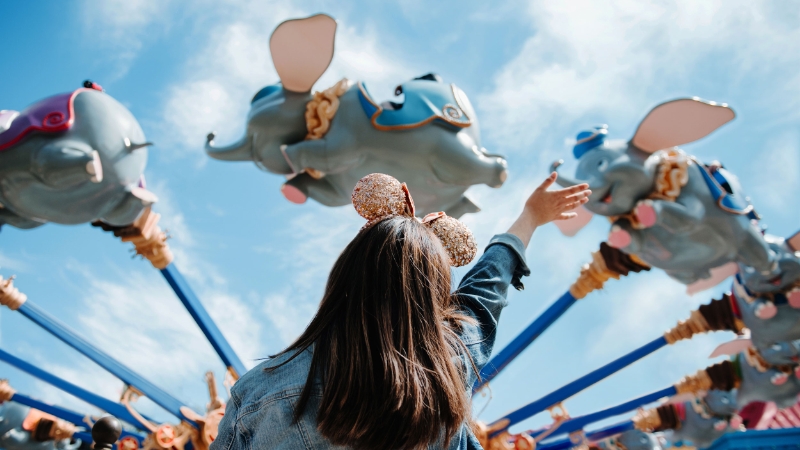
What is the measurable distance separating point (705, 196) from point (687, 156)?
34 cm

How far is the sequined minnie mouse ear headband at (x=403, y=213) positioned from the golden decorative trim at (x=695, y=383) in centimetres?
567

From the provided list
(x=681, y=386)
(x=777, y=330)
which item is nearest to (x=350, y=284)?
(x=777, y=330)

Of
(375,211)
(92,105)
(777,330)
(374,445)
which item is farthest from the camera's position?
(777,330)

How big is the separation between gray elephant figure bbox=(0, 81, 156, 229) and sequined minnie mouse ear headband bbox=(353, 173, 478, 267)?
2.64m

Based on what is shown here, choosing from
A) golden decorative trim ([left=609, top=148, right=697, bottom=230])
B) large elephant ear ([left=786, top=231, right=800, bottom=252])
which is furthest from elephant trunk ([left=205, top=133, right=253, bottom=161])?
large elephant ear ([left=786, top=231, right=800, bottom=252])

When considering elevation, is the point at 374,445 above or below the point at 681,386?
below

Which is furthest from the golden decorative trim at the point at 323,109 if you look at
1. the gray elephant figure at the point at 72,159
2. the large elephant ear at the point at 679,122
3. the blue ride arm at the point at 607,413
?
the blue ride arm at the point at 607,413

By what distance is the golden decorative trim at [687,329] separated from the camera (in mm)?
5488

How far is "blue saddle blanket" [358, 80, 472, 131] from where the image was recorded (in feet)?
11.9

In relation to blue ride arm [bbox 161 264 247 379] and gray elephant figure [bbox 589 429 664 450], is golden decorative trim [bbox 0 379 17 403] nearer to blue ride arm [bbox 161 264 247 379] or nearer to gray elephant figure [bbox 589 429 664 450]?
blue ride arm [bbox 161 264 247 379]

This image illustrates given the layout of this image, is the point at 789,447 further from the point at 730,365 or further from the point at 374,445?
the point at 374,445

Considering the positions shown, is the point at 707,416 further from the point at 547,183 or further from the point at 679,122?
the point at 547,183

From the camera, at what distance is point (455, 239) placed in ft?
3.88

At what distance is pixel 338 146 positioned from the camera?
3.64 metres
